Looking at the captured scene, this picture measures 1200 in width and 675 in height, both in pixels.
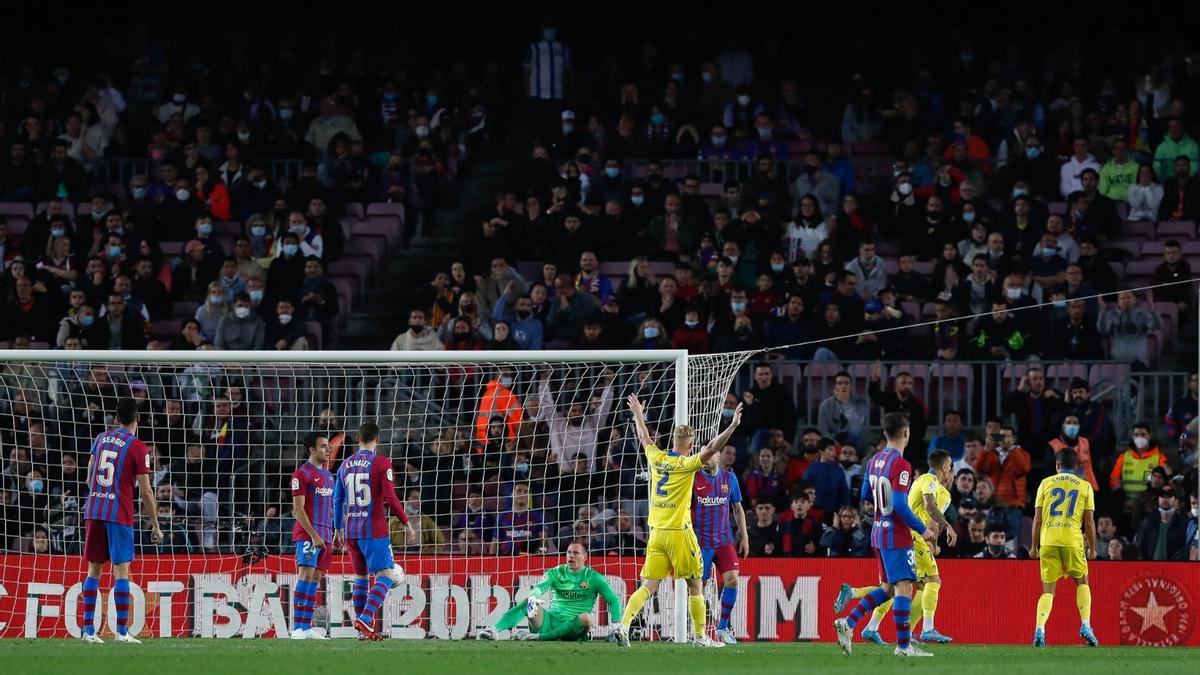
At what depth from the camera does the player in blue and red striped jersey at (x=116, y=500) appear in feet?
42.8

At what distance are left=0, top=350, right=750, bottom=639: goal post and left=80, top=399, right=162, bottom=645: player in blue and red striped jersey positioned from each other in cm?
246

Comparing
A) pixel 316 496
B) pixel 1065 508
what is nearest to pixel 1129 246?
pixel 1065 508

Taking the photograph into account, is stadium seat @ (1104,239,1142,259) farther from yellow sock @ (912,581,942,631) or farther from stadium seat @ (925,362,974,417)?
yellow sock @ (912,581,942,631)

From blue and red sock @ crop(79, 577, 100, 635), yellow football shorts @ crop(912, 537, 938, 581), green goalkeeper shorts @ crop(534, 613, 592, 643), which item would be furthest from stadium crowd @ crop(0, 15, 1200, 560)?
blue and red sock @ crop(79, 577, 100, 635)

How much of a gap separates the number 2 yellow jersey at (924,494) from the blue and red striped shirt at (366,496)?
404 centimetres

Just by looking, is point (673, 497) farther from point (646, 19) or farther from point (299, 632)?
point (646, 19)

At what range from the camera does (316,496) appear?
584 inches

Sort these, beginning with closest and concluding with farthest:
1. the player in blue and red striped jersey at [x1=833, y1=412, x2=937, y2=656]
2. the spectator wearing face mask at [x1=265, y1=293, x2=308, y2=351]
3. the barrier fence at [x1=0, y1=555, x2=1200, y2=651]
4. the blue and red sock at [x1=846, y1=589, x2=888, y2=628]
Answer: the player in blue and red striped jersey at [x1=833, y1=412, x2=937, y2=656] < the blue and red sock at [x1=846, y1=589, x2=888, y2=628] < the barrier fence at [x1=0, y1=555, x2=1200, y2=651] < the spectator wearing face mask at [x1=265, y1=293, x2=308, y2=351]

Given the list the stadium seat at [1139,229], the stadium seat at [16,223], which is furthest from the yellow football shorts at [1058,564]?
the stadium seat at [16,223]

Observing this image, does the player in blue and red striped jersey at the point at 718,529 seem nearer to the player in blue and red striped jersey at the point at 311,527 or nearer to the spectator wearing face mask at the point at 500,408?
the spectator wearing face mask at the point at 500,408

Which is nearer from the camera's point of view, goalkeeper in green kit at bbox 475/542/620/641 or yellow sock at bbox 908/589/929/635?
yellow sock at bbox 908/589/929/635

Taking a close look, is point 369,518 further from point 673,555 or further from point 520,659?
point 520,659

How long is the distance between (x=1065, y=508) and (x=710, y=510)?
2.95 metres

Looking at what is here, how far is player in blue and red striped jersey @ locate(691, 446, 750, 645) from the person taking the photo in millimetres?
15141
